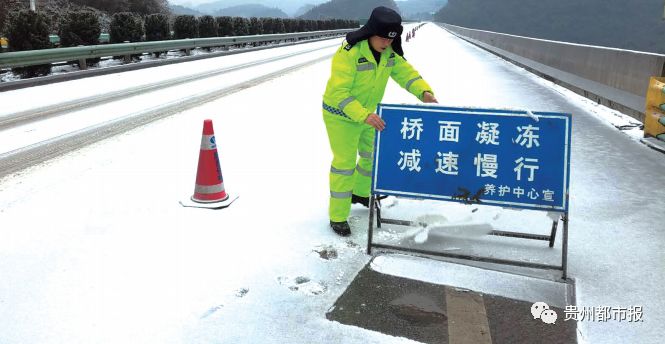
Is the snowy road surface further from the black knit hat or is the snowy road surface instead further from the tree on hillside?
the tree on hillside

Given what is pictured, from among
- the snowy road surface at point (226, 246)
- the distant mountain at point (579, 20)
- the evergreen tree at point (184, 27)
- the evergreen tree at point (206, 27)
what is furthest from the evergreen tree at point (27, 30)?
the distant mountain at point (579, 20)

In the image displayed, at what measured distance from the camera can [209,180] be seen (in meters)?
4.79

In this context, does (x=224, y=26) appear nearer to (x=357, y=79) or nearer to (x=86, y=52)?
(x=86, y=52)

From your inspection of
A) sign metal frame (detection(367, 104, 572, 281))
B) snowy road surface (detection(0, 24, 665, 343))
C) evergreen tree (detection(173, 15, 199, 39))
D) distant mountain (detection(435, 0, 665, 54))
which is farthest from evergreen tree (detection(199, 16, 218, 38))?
distant mountain (detection(435, 0, 665, 54))

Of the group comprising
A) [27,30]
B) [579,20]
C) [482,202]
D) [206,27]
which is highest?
[579,20]

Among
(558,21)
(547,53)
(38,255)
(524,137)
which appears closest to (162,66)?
(547,53)

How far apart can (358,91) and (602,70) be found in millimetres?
8819

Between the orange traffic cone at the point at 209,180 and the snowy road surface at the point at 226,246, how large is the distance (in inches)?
6.9

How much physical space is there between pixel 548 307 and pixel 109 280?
109 inches

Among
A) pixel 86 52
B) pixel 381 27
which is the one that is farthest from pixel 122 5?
pixel 381 27

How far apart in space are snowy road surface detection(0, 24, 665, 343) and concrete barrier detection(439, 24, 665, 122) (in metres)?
1.81

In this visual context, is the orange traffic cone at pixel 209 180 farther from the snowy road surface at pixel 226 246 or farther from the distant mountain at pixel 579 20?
the distant mountain at pixel 579 20

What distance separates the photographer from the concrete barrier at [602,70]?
8.62 meters

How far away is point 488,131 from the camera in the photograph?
3.59 meters
